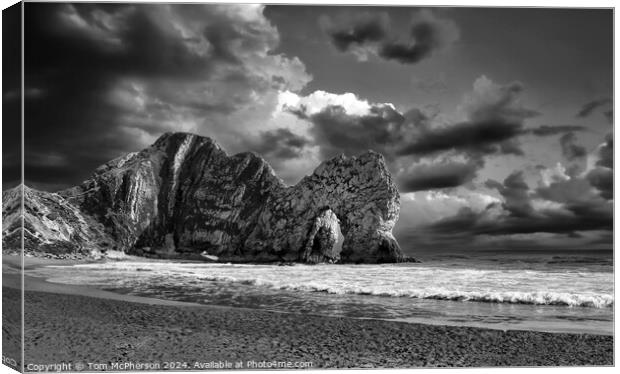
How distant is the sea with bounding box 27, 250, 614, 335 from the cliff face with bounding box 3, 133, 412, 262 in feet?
8.11

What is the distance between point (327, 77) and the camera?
8.59 m

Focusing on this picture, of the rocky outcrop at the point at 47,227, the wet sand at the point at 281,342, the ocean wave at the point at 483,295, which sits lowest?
the wet sand at the point at 281,342

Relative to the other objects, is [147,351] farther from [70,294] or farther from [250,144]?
[250,144]

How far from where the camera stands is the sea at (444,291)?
7.98m

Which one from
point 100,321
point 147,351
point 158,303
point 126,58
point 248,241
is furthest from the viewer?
point 248,241

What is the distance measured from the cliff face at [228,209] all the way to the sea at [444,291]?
2470mm

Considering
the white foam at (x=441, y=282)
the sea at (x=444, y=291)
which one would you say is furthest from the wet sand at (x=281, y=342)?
the white foam at (x=441, y=282)

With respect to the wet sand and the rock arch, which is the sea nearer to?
the wet sand

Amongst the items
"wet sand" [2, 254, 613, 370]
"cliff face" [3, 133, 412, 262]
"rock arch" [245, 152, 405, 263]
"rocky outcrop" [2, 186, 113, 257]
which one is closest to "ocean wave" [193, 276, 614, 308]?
"wet sand" [2, 254, 613, 370]

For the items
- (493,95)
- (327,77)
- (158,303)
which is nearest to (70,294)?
(158,303)

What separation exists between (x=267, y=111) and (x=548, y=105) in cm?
450

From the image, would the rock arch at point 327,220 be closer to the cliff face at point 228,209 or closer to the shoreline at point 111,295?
the cliff face at point 228,209

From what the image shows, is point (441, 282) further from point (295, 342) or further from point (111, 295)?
point (111, 295)

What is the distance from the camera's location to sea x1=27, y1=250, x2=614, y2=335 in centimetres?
798
